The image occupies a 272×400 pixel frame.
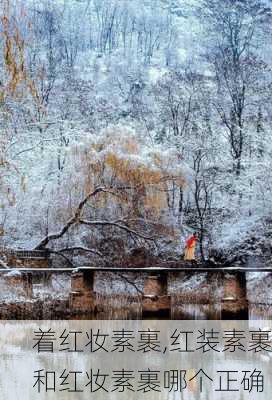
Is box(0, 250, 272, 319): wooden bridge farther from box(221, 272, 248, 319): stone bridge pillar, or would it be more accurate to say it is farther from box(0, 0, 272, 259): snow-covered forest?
box(0, 0, 272, 259): snow-covered forest

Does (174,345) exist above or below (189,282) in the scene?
below

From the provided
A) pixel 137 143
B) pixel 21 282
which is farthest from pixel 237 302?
pixel 137 143

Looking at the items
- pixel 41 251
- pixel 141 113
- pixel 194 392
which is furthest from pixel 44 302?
pixel 141 113

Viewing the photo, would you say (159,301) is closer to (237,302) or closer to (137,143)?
(237,302)

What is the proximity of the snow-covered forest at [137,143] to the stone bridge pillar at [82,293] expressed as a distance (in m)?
2.09

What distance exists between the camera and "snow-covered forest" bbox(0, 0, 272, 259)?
1758 centimetres

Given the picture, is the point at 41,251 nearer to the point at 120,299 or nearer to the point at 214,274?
the point at 120,299

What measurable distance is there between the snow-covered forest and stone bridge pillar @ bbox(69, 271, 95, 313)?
2093mm

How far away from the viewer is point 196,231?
896 inches

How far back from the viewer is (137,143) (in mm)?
18125

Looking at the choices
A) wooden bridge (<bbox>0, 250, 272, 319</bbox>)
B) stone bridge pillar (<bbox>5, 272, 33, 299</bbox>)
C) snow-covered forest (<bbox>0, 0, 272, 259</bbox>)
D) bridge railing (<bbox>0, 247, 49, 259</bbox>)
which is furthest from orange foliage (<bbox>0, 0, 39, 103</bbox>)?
bridge railing (<bbox>0, 247, 49, 259</bbox>)

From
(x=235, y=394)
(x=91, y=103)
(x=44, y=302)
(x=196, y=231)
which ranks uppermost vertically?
(x=91, y=103)

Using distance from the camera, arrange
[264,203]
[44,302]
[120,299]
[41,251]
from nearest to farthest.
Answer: [44,302]
[120,299]
[41,251]
[264,203]

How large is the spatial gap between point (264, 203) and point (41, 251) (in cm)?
821
